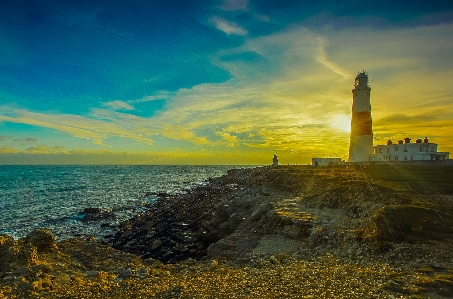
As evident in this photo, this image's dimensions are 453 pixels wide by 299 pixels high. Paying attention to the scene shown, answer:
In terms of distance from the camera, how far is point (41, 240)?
15.8 meters

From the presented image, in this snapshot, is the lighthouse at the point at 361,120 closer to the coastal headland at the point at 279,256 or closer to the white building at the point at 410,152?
the white building at the point at 410,152

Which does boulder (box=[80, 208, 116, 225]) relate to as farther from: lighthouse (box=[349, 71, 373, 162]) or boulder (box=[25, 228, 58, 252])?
lighthouse (box=[349, 71, 373, 162])

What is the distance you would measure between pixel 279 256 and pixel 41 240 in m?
14.0

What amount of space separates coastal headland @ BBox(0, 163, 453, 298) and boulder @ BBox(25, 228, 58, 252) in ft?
0.17

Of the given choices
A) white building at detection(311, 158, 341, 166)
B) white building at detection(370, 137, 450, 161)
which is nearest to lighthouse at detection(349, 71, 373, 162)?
white building at detection(370, 137, 450, 161)

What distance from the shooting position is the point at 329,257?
13117mm

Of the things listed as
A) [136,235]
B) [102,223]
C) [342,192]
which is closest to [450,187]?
[342,192]

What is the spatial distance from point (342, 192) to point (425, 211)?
32.0 feet

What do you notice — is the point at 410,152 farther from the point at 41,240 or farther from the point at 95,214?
the point at 41,240

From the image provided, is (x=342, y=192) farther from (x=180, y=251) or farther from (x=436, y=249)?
(x=180, y=251)

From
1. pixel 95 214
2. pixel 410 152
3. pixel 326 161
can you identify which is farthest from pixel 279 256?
pixel 326 161

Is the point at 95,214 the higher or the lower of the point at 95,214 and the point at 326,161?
the lower

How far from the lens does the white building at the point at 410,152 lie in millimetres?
45594

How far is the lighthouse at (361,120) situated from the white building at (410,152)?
201cm
